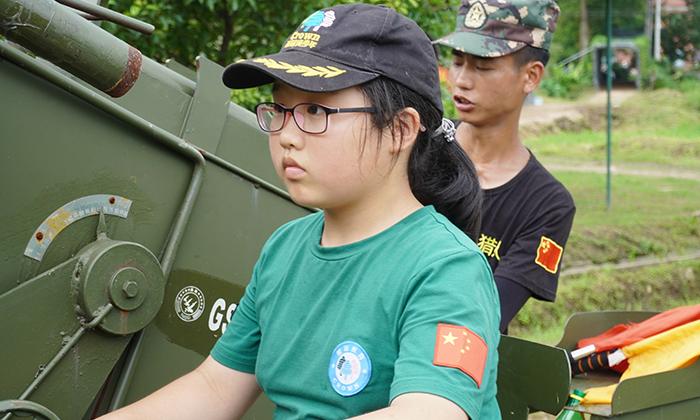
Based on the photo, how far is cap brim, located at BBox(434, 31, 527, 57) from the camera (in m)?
3.39

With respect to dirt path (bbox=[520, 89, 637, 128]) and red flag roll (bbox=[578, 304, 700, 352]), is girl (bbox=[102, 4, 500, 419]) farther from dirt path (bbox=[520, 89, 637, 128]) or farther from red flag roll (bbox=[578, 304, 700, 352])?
dirt path (bbox=[520, 89, 637, 128])

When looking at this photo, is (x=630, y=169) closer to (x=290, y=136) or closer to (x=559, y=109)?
(x=559, y=109)

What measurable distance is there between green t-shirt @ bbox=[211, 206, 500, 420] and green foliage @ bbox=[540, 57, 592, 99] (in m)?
20.4

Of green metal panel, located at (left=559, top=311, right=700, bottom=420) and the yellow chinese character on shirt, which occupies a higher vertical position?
the yellow chinese character on shirt

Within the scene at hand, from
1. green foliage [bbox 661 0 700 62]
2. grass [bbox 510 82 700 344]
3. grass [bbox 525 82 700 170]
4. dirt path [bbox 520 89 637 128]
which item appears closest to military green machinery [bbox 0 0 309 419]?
grass [bbox 510 82 700 344]

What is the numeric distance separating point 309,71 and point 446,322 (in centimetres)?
48

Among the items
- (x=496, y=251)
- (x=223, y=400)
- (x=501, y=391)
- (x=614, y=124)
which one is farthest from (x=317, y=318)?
(x=614, y=124)

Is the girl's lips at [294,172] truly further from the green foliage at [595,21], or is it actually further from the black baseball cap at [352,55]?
the green foliage at [595,21]

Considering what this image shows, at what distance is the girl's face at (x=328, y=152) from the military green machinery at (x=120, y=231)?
0.44m

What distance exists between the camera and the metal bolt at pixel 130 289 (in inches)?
103

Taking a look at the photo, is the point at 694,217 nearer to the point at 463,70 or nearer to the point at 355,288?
the point at 463,70

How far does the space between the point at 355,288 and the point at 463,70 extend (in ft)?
5.26

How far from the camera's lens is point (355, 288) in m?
1.97

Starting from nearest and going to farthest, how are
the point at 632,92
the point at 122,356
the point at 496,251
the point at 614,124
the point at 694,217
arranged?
the point at 122,356
the point at 496,251
the point at 694,217
the point at 614,124
the point at 632,92
